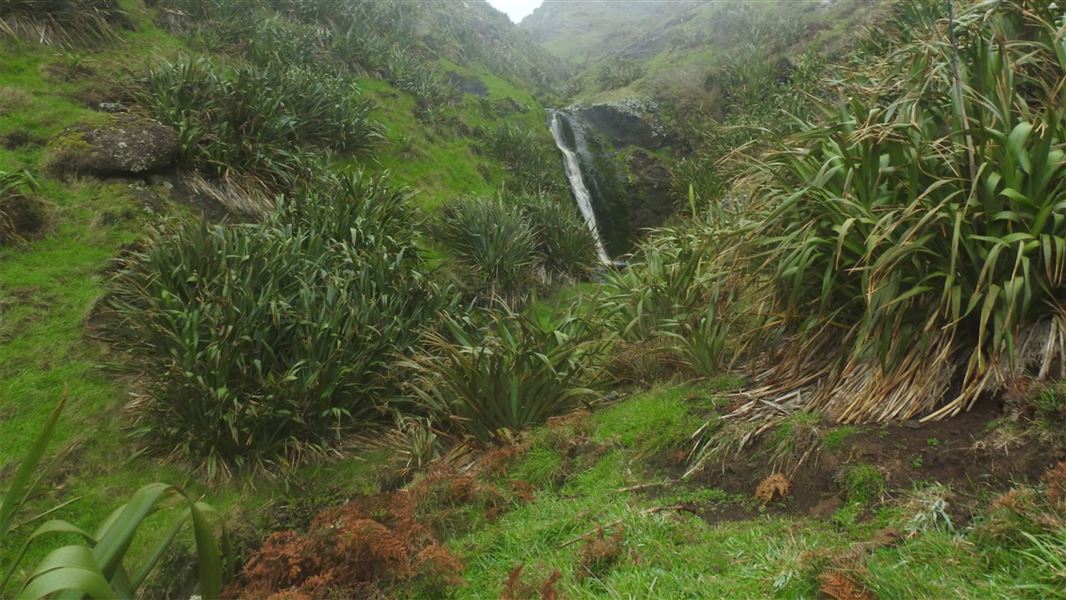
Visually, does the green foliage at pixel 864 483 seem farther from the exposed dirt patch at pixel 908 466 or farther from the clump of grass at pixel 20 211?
the clump of grass at pixel 20 211

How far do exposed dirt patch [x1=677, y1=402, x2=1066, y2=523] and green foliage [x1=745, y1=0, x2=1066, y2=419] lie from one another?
18 centimetres

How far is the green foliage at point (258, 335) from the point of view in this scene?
4.87 meters

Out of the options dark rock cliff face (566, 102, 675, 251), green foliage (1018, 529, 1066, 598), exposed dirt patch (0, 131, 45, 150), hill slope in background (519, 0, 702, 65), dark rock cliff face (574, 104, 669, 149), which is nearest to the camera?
green foliage (1018, 529, 1066, 598)

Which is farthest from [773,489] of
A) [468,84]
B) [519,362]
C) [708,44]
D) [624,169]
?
[708,44]

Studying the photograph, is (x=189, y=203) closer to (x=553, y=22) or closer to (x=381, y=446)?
(x=381, y=446)

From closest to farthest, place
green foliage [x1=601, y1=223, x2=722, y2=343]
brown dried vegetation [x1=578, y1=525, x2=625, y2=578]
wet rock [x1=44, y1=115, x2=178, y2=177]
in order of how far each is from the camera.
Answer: brown dried vegetation [x1=578, y1=525, x2=625, y2=578] → green foliage [x1=601, y1=223, x2=722, y2=343] → wet rock [x1=44, y1=115, x2=178, y2=177]

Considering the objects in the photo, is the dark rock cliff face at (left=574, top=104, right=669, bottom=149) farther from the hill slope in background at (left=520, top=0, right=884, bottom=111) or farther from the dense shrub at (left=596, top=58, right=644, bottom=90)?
the dense shrub at (left=596, top=58, right=644, bottom=90)

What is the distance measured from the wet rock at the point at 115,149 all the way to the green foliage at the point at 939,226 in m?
7.35

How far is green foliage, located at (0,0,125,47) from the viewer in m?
9.16

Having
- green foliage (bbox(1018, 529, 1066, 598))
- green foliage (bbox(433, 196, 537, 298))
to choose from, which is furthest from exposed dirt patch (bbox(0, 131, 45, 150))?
green foliage (bbox(1018, 529, 1066, 598))

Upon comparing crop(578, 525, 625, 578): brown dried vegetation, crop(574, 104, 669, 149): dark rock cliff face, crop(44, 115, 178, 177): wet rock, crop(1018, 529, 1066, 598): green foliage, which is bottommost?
crop(578, 525, 625, 578): brown dried vegetation

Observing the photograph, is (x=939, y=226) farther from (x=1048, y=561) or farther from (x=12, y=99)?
(x=12, y=99)

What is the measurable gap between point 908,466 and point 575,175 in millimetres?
13837

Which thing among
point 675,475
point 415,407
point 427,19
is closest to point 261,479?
point 415,407
